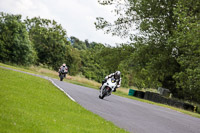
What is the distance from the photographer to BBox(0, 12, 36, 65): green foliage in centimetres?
5391

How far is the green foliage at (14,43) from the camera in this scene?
53906 mm

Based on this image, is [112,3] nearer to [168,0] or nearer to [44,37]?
[168,0]

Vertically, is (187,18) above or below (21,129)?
above

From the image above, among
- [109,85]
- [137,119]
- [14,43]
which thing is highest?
[14,43]

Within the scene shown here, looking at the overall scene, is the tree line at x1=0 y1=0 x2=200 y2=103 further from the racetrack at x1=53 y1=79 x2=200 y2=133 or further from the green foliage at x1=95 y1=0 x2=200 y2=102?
the racetrack at x1=53 y1=79 x2=200 y2=133

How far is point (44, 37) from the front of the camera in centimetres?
6838

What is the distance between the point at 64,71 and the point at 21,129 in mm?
27381

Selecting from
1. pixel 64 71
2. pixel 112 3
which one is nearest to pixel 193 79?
pixel 64 71

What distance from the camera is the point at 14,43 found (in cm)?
5447

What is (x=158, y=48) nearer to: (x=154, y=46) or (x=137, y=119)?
(x=154, y=46)

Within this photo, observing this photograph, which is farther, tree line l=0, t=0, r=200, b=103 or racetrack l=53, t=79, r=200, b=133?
tree line l=0, t=0, r=200, b=103

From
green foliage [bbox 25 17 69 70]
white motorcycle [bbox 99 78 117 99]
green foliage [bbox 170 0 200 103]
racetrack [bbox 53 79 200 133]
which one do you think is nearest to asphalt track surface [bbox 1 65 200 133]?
racetrack [bbox 53 79 200 133]

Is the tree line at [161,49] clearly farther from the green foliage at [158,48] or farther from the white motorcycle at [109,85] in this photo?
the white motorcycle at [109,85]

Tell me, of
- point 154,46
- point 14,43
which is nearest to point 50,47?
point 14,43
